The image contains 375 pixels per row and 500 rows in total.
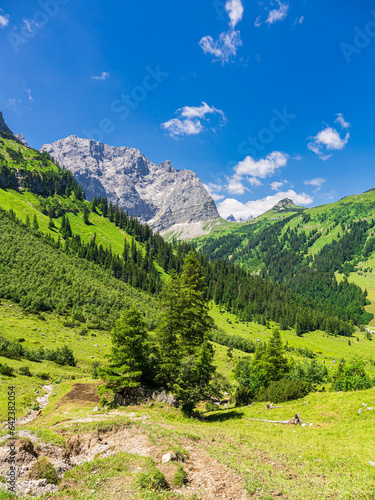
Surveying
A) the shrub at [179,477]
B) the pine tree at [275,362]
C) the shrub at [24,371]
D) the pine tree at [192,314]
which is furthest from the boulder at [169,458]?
the shrub at [24,371]

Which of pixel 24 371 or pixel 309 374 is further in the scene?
pixel 309 374

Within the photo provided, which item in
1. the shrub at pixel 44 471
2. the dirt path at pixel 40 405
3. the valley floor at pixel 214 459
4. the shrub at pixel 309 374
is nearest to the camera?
the valley floor at pixel 214 459

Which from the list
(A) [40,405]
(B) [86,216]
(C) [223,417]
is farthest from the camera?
(B) [86,216]

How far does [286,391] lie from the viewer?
94.3ft

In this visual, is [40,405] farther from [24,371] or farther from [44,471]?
[44,471]

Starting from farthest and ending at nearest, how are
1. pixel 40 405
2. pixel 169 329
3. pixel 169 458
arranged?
pixel 169 329, pixel 40 405, pixel 169 458

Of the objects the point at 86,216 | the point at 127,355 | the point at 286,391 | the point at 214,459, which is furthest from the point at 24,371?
the point at 86,216

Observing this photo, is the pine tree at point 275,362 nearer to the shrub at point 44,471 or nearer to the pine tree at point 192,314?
the pine tree at point 192,314

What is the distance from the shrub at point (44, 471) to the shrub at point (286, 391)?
2555 cm

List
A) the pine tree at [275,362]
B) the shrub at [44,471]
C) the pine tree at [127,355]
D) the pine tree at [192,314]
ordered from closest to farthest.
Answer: the shrub at [44,471], the pine tree at [127,355], the pine tree at [192,314], the pine tree at [275,362]

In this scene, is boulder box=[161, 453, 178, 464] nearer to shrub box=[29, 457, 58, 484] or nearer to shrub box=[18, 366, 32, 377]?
shrub box=[29, 457, 58, 484]

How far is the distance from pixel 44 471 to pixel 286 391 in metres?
26.8

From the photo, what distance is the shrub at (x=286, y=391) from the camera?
2842 centimetres

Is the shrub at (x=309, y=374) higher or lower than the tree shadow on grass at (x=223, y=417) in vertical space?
higher
